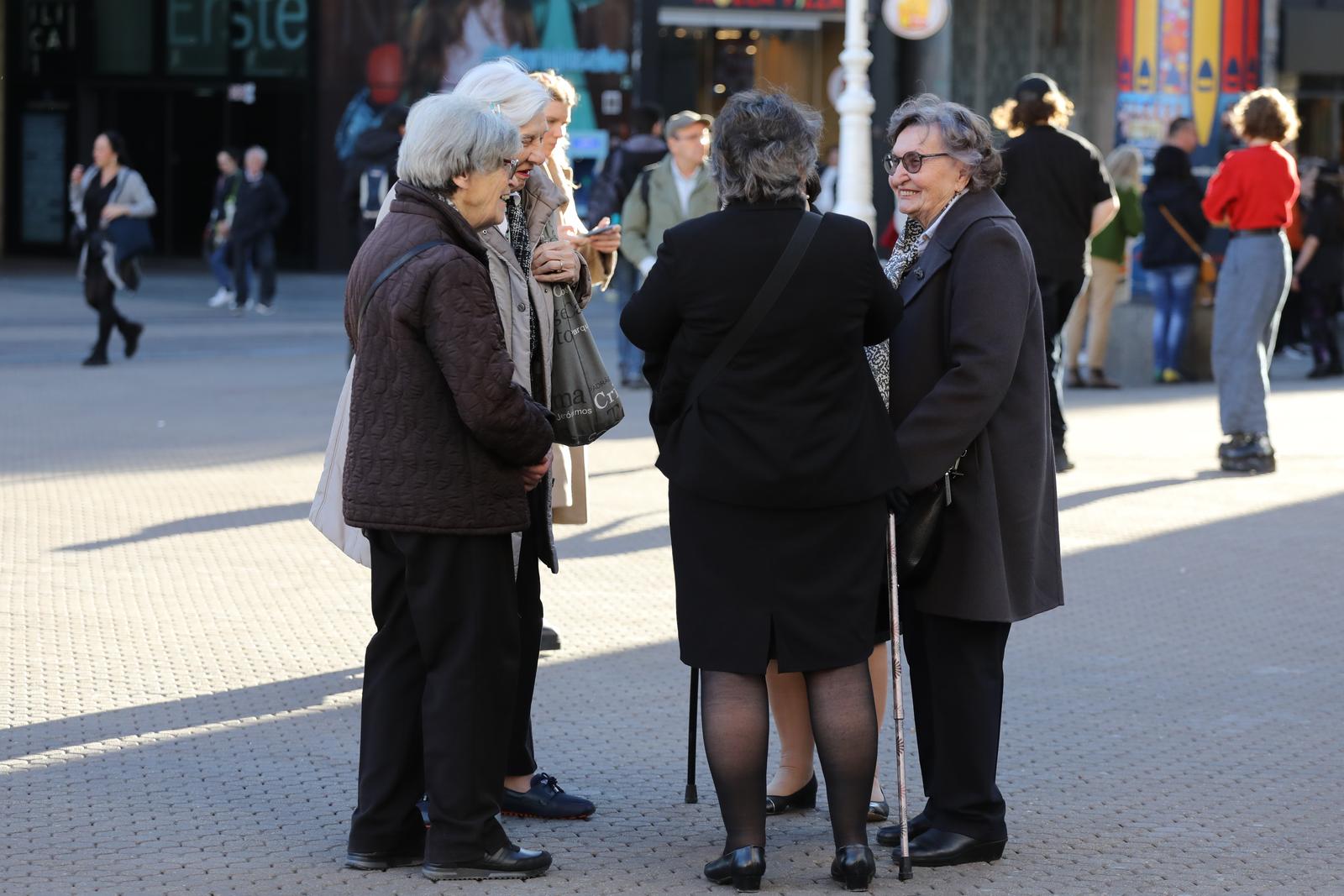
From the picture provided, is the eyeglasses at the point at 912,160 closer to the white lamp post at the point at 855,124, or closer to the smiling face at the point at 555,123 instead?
the smiling face at the point at 555,123

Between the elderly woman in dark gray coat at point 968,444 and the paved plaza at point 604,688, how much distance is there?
0.82ft

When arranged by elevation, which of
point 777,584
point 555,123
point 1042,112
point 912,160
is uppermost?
point 1042,112

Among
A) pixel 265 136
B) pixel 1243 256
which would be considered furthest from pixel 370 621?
pixel 265 136

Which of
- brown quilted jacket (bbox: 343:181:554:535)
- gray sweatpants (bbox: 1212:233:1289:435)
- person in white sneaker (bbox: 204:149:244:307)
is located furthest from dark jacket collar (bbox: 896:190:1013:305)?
person in white sneaker (bbox: 204:149:244:307)

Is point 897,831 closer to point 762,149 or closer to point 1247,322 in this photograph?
point 762,149

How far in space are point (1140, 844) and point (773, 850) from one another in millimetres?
877

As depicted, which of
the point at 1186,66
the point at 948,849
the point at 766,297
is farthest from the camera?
the point at 1186,66

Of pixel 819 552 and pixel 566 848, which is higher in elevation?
pixel 819 552

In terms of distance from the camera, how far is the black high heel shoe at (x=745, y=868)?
4168 mm

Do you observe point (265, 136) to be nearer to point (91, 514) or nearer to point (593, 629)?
point (91, 514)

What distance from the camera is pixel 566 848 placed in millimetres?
4531

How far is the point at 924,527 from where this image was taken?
14.5 ft

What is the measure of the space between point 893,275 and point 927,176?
0.93ft

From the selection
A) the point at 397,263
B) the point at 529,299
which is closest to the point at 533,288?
the point at 529,299
